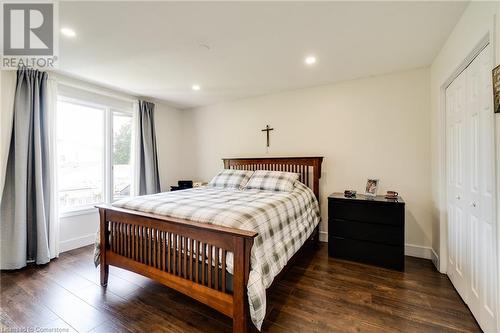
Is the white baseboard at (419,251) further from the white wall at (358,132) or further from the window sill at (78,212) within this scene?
the window sill at (78,212)

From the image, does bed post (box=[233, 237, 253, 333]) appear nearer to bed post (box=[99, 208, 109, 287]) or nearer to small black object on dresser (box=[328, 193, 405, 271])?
bed post (box=[99, 208, 109, 287])

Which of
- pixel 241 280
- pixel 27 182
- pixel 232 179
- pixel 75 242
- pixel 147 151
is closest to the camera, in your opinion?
pixel 241 280

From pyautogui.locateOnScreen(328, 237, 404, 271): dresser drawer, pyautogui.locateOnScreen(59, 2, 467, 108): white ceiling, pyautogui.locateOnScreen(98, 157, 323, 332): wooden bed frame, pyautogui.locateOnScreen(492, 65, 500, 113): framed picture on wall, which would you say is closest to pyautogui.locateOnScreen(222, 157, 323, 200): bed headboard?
pyautogui.locateOnScreen(328, 237, 404, 271): dresser drawer

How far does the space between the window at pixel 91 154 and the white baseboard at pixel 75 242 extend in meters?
0.42

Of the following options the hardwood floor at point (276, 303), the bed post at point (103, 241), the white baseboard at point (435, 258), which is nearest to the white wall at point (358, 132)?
the white baseboard at point (435, 258)

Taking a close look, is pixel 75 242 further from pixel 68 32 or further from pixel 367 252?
pixel 367 252

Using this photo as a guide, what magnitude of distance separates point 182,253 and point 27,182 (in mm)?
2326

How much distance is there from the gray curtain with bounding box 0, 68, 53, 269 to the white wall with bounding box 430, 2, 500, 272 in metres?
4.26

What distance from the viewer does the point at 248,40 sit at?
7.18 feet

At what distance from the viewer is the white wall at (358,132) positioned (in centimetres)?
283

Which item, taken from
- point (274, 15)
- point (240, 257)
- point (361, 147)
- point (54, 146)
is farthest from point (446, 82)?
point (54, 146)

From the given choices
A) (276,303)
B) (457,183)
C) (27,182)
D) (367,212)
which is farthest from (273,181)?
(27,182)

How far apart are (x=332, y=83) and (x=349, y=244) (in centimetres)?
226

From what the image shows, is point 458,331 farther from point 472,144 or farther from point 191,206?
point 191,206
